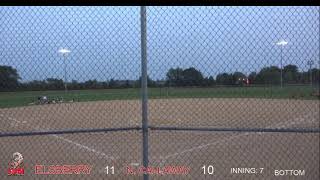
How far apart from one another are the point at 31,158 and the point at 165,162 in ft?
9.47

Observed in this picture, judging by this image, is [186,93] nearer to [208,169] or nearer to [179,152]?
[179,152]

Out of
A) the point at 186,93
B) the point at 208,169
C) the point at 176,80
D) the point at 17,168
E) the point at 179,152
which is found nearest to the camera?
the point at 176,80

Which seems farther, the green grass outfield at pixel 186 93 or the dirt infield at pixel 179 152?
the green grass outfield at pixel 186 93

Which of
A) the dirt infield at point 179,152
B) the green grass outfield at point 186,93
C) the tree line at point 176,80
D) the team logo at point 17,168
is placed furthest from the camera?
the green grass outfield at point 186,93

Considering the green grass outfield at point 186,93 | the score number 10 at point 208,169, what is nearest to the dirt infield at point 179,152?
the score number 10 at point 208,169

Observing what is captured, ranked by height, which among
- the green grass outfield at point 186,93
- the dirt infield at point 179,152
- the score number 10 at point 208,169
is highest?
the green grass outfield at point 186,93

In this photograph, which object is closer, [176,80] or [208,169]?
[176,80]

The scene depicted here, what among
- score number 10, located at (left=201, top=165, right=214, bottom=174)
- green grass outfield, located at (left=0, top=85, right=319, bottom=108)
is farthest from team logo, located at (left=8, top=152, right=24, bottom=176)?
score number 10, located at (left=201, top=165, right=214, bottom=174)

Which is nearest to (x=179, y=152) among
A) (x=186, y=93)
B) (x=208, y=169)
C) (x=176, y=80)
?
(x=208, y=169)

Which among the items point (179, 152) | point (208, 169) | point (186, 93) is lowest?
point (208, 169)

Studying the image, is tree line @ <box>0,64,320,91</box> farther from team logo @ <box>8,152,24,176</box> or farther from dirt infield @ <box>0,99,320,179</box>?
dirt infield @ <box>0,99,320,179</box>

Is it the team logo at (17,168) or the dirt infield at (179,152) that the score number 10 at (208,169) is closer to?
the dirt infield at (179,152)
